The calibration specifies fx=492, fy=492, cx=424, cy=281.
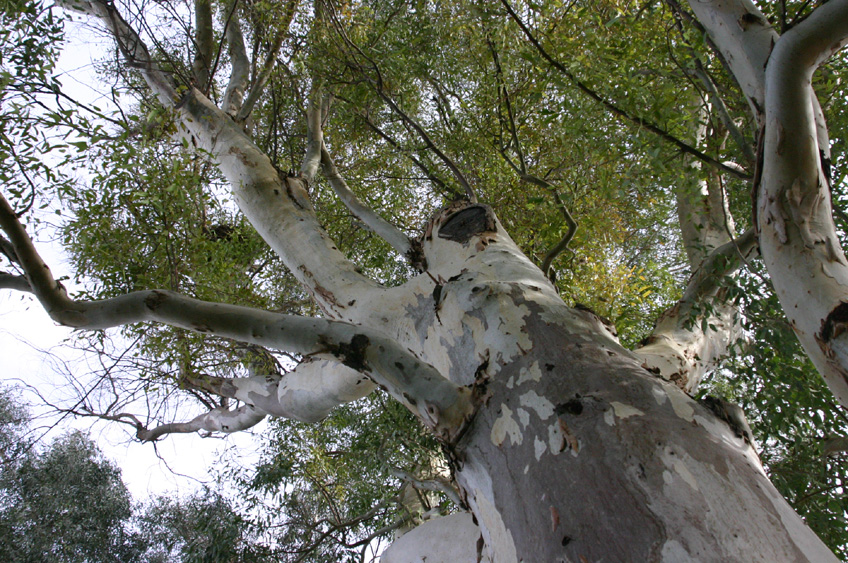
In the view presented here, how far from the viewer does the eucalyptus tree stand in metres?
1.30

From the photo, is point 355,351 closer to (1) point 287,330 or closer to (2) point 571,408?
(1) point 287,330

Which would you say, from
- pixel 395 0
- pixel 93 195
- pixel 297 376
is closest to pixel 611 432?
pixel 297 376

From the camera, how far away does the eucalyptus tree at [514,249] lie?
1.30 meters

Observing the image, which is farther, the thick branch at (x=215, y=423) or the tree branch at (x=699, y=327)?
the thick branch at (x=215, y=423)

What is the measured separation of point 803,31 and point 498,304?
1221 millimetres

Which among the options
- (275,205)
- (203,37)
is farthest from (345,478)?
(203,37)

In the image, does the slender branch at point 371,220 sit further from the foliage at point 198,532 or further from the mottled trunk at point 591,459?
the foliage at point 198,532

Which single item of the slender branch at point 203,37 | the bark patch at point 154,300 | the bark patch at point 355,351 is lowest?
the bark patch at point 355,351

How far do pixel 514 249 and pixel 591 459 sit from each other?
55.3 inches

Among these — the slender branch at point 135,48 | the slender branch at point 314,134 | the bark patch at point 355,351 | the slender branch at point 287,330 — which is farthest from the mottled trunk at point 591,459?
the slender branch at point 135,48

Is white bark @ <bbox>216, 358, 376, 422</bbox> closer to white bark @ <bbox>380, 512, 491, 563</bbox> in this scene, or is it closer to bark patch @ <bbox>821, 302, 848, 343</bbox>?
white bark @ <bbox>380, 512, 491, 563</bbox>

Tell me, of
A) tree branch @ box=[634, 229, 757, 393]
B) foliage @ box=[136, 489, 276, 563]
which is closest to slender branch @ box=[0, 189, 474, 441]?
tree branch @ box=[634, 229, 757, 393]

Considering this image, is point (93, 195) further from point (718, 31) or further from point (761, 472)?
point (761, 472)

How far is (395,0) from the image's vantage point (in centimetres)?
535
